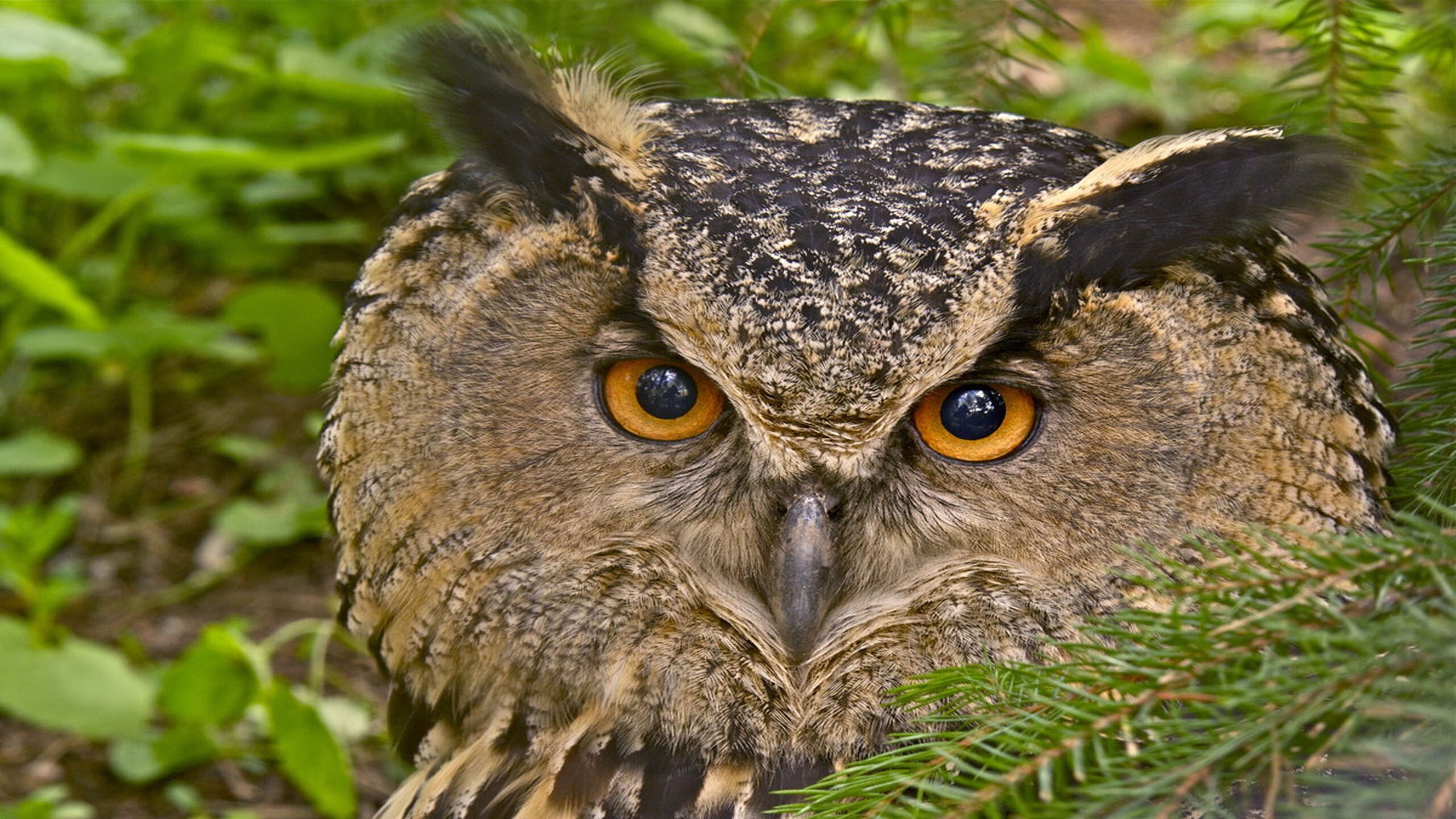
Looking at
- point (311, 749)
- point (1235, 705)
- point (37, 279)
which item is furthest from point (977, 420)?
point (37, 279)

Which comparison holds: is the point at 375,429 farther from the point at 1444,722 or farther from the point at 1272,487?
the point at 1444,722

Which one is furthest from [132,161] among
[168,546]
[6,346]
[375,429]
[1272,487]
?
[1272,487]

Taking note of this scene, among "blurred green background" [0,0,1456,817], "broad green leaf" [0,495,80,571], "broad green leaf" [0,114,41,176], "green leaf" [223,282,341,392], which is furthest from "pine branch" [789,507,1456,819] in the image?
"green leaf" [223,282,341,392]

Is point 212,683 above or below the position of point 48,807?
above

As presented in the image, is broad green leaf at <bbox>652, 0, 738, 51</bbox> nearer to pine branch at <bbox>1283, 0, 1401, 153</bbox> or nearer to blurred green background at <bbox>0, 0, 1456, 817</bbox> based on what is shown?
blurred green background at <bbox>0, 0, 1456, 817</bbox>

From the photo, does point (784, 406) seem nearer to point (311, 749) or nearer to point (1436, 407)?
point (1436, 407)
